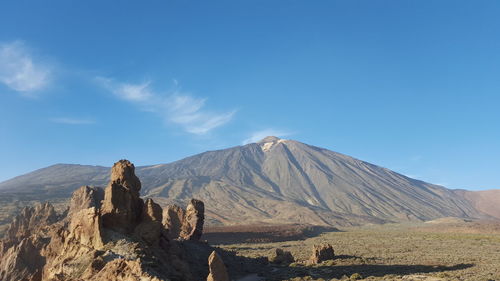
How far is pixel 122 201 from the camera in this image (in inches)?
979

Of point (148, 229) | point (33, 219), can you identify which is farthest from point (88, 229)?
point (33, 219)

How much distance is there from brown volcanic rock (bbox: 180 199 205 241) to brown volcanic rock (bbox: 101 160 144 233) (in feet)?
63.2

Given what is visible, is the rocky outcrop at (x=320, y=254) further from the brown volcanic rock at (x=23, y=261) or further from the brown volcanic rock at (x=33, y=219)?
the brown volcanic rock at (x=33, y=219)

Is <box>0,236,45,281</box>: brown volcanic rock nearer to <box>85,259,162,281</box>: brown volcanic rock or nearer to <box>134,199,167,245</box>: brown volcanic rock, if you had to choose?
<box>134,199,167,245</box>: brown volcanic rock

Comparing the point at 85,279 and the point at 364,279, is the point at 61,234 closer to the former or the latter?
the point at 85,279

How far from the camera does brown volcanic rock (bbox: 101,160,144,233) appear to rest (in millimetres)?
23844

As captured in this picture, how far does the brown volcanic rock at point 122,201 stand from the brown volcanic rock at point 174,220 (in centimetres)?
2321

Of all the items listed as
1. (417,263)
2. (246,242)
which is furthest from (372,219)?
(417,263)

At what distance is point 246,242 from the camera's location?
81.6 m

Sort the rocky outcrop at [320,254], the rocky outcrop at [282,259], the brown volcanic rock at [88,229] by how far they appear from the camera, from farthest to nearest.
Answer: the rocky outcrop at [282,259], the rocky outcrop at [320,254], the brown volcanic rock at [88,229]

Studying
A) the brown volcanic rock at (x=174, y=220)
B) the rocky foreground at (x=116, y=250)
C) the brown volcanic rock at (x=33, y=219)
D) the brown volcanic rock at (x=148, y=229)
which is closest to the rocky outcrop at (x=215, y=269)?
the rocky foreground at (x=116, y=250)

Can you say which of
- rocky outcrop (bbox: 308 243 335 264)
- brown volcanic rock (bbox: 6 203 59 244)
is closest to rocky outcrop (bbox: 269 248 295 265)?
rocky outcrop (bbox: 308 243 335 264)

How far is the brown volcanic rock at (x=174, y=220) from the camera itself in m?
49.3

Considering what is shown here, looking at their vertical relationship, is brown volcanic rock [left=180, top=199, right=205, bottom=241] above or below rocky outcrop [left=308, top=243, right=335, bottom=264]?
above
